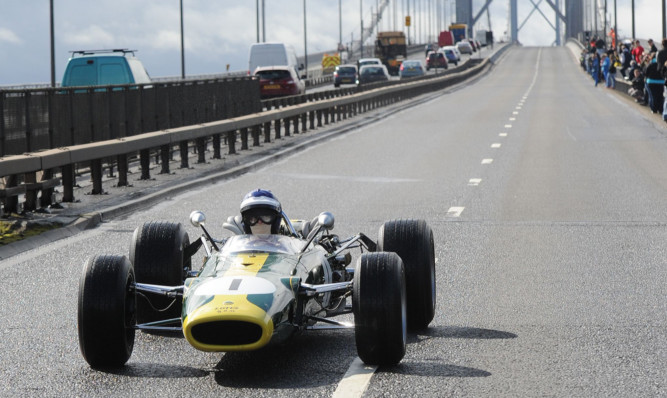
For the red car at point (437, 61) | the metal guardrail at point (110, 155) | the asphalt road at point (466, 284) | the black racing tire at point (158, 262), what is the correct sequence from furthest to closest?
the red car at point (437, 61)
the metal guardrail at point (110, 155)
the black racing tire at point (158, 262)
the asphalt road at point (466, 284)

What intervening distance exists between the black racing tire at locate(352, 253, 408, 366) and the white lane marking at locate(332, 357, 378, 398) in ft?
0.21

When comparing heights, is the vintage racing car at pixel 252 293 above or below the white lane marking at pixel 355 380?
above

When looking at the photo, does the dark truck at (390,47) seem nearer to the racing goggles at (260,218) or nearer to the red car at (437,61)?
the red car at (437,61)

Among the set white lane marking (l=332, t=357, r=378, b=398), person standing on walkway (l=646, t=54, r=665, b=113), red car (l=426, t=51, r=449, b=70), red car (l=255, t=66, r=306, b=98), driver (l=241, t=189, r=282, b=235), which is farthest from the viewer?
red car (l=426, t=51, r=449, b=70)

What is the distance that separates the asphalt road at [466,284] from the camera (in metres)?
6.93

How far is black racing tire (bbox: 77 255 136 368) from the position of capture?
704 centimetres

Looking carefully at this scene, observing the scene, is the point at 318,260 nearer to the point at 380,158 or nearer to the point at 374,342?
the point at 374,342

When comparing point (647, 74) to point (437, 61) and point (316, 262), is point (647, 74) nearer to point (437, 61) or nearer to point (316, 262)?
point (316, 262)

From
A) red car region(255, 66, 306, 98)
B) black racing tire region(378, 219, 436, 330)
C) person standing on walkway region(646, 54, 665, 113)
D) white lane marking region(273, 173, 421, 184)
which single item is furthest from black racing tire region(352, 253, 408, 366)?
red car region(255, 66, 306, 98)

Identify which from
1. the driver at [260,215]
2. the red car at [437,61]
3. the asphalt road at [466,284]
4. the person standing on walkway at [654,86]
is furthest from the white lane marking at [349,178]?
the red car at [437,61]

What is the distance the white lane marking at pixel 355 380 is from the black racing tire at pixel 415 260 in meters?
0.92

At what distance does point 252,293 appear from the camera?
6.77 meters

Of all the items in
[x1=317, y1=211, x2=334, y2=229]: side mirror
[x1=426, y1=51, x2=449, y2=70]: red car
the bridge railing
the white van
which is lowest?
[x1=317, y1=211, x2=334, y2=229]: side mirror

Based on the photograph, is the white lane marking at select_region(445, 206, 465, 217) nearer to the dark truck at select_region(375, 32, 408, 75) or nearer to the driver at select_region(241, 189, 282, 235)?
the driver at select_region(241, 189, 282, 235)
